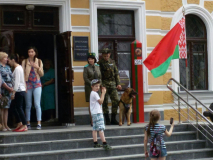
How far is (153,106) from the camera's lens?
13.5 metres

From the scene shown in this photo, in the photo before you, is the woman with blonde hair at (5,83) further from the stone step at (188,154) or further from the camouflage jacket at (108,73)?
the stone step at (188,154)

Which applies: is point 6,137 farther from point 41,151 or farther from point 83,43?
point 83,43

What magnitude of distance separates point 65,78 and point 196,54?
14.9 feet

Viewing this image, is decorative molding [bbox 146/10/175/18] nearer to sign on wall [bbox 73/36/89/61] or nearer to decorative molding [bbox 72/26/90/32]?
decorative molding [bbox 72/26/90/32]

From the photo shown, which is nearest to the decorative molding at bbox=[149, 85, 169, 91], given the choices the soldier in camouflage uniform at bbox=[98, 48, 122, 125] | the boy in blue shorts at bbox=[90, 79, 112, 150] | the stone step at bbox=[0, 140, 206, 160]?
the soldier in camouflage uniform at bbox=[98, 48, 122, 125]

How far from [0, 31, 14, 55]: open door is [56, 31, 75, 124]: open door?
128 cm

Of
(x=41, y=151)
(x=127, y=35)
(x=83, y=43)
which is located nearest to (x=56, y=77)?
(x=83, y=43)

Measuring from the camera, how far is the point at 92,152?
33.3 feet

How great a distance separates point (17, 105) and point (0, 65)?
0.92m

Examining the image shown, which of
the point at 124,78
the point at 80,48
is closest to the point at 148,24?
the point at 124,78

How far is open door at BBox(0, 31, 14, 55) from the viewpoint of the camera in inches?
442

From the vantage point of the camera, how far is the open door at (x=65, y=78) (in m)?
11.6

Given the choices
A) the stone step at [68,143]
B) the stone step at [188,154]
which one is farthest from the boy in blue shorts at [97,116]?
the stone step at [188,154]

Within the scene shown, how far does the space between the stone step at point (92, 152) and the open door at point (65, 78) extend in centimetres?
Answer: 155
